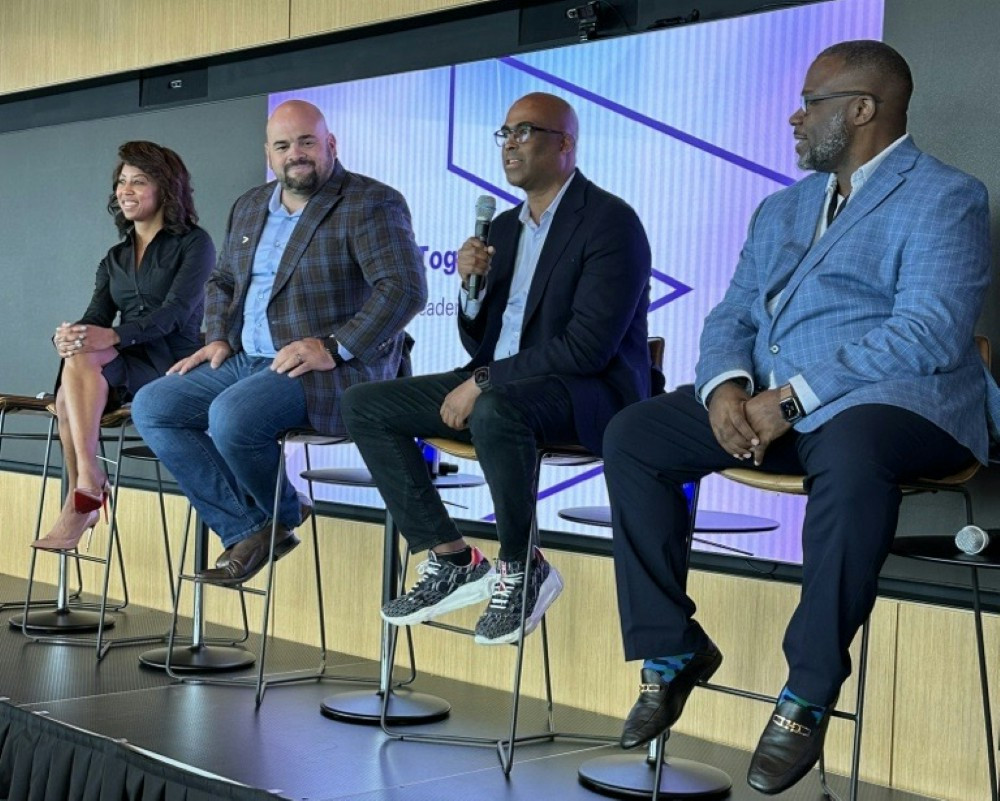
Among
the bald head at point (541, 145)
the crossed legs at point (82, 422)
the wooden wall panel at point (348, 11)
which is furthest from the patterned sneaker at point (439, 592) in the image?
the wooden wall panel at point (348, 11)

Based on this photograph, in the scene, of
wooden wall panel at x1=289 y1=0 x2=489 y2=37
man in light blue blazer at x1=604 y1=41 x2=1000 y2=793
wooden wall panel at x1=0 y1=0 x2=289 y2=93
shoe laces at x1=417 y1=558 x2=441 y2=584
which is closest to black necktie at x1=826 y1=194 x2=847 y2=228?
man in light blue blazer at x1=604 y1=41 x2=1000 y2=793

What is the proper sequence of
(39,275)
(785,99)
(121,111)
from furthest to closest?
1. (39,275)
2. (121,111)
3. (785,99)

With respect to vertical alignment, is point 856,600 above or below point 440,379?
below

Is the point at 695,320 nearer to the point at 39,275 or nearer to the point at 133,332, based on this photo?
the point at 133,332

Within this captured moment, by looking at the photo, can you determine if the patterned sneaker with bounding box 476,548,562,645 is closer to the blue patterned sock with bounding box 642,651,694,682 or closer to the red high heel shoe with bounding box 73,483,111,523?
the blue patterned sock with bounding box 642,651,694,682

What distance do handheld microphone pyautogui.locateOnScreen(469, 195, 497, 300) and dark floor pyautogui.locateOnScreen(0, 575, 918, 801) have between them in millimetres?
1135

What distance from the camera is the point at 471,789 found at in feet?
10.1

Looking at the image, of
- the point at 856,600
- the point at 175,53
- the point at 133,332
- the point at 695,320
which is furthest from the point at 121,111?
the point at 856,600

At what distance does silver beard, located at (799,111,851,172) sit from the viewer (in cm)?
280

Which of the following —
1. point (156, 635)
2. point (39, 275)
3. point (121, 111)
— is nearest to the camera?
point (156, 635)

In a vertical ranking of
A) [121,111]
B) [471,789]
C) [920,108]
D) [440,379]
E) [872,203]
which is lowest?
[471,789]

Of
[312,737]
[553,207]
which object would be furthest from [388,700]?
[553,207]

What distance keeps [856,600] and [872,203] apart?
83 cm

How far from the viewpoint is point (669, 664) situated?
8.62 ft
